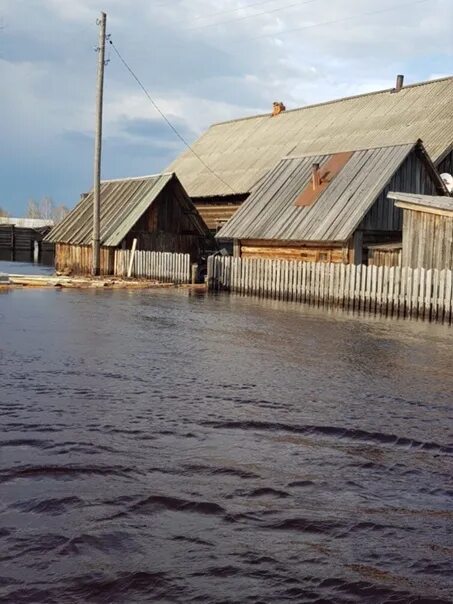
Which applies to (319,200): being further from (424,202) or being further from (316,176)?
(424,202)

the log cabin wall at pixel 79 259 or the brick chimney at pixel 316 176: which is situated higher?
the brick chimney at pixel 316 176

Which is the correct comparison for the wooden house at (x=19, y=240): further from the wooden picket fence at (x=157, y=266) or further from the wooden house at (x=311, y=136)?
the wooden picket fence at (x=157, y=266)

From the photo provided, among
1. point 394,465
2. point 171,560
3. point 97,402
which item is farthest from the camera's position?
point 97,402

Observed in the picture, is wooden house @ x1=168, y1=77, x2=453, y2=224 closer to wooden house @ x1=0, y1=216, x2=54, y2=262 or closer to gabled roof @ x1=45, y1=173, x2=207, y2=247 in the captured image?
gabled roof @ x1=45, y1=173, x2=207, y2=247

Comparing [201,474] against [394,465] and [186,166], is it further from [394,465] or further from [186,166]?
[186,166]

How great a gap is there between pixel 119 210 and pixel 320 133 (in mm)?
13390

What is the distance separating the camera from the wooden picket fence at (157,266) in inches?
1135

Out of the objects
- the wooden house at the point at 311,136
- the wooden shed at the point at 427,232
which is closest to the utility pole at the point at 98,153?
the wooden house at the point at 311,136

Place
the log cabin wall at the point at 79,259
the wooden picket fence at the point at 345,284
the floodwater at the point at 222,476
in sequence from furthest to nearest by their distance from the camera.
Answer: the log cabin wall at the point at 79,259 < the wooden picket fence at the point at 345,284 < the floodwater at the point at 222,476

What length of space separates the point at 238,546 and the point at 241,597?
0.59 metres

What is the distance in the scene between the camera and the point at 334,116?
1656 inches

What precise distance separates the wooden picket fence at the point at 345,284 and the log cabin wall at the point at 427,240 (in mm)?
1255

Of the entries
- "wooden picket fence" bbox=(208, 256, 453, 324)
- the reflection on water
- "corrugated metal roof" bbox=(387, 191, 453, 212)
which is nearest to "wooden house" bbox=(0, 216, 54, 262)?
the reflection on water

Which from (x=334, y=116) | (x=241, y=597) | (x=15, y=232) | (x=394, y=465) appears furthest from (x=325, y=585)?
(x=15, y=232)
